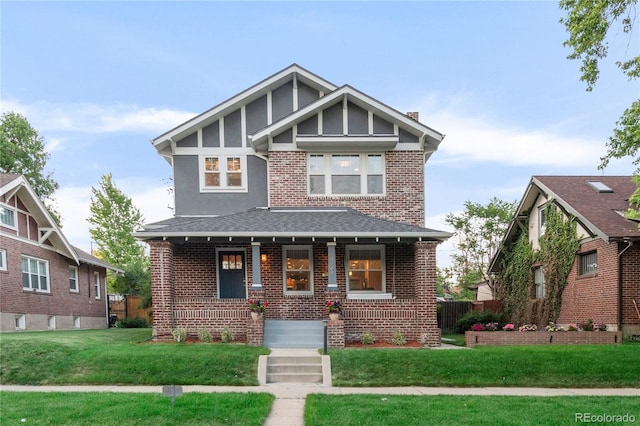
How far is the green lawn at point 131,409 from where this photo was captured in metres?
5.81

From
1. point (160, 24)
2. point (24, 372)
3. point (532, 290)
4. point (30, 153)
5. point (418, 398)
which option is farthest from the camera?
point (30, 153)

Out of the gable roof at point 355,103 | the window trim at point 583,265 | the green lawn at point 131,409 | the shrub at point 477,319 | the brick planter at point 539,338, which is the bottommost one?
the shrub at point 477,319

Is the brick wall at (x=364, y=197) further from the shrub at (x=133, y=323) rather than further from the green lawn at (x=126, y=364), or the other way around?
the shrub at (x=133, y=323)

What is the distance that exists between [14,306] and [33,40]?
1000cm

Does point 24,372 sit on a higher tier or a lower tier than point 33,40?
lower

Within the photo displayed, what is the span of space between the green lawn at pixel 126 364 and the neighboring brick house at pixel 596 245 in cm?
1131

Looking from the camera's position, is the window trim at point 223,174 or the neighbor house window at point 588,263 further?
the neighbor house window at point 588,263

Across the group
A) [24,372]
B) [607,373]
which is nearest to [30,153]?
[24,372]

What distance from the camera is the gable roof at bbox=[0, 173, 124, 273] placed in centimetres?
1678

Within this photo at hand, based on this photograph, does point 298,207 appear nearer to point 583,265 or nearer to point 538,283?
point 583,265

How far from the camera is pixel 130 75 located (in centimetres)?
1677

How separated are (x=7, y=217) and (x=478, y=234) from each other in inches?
1054

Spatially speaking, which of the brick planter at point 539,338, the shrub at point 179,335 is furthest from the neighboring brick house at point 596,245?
the shrub at point 179,335

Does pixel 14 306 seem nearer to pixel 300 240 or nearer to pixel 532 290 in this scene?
pixel 300 240
